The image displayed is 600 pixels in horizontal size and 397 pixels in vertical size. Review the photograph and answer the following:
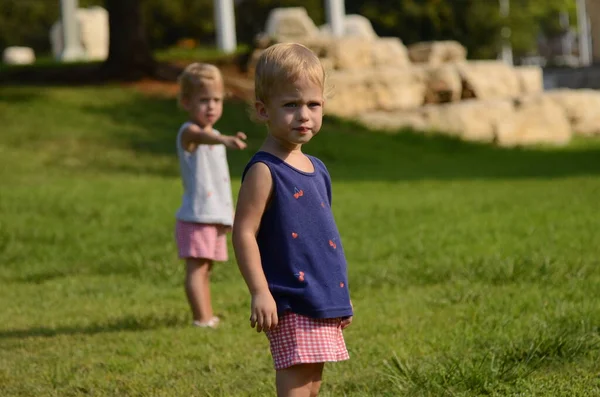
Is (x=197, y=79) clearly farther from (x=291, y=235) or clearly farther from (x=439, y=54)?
(x=439, y=54)

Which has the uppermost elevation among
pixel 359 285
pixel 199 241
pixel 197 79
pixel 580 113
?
pixel 197 79

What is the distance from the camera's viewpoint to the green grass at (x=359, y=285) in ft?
16.1

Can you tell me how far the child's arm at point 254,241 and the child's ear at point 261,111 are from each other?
17 centimetres

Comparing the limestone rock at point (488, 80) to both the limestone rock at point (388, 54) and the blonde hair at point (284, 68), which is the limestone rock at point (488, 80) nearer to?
the limestone rock at point (388, 54)

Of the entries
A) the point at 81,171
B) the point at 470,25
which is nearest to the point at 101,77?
the point at 81,171

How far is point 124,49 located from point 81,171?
655cm

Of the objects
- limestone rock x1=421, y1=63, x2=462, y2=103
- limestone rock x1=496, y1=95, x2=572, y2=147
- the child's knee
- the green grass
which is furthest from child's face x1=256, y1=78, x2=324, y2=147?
limestone rock x1=421, y1=63, x2=462, y2=103

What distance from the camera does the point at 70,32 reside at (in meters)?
30.6

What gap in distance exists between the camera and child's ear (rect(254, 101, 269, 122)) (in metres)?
3.79

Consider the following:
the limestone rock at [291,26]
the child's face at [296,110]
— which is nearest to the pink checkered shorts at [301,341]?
the child's face at [296,110]

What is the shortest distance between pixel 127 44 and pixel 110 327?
15720 millimetres

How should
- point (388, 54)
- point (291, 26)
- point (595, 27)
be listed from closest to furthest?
point (388, 54) < point (291, 26) < point (595, 27)

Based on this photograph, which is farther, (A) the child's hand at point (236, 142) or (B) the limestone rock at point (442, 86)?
(B) the limestone rock at point (442, 86)

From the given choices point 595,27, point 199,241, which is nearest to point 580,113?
point 199,241
